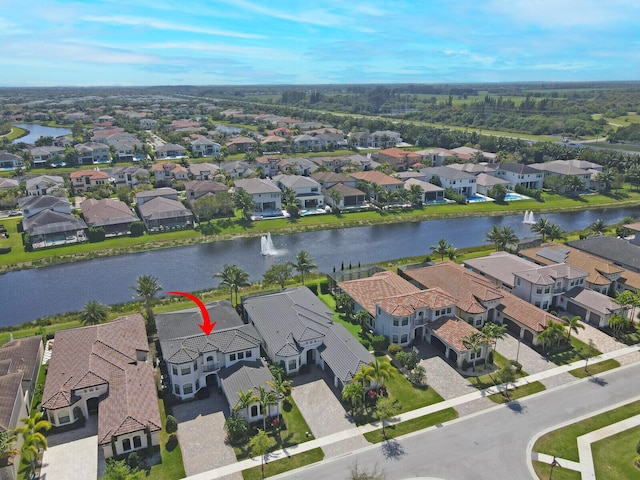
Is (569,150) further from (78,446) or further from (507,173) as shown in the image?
(78,446)

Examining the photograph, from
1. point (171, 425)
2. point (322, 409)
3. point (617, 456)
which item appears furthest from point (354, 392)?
point (617, 456)

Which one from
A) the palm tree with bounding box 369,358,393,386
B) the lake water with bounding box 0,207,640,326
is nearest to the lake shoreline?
the lake water with bounding box 0,207,640,326

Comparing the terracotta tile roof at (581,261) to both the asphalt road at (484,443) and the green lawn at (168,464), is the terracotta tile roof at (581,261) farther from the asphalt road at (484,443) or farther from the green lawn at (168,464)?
the green lawn at (168,464)

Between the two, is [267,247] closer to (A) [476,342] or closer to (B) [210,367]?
(B) [210,367]

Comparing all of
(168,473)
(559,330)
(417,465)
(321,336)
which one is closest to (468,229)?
(559,330)

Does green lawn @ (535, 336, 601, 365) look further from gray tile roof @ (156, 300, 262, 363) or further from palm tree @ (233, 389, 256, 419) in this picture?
palm tree @ (233, 389, 256, 419)

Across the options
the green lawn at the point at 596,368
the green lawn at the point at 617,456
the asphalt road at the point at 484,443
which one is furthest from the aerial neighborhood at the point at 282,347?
the green lawn at the point at 617,456
